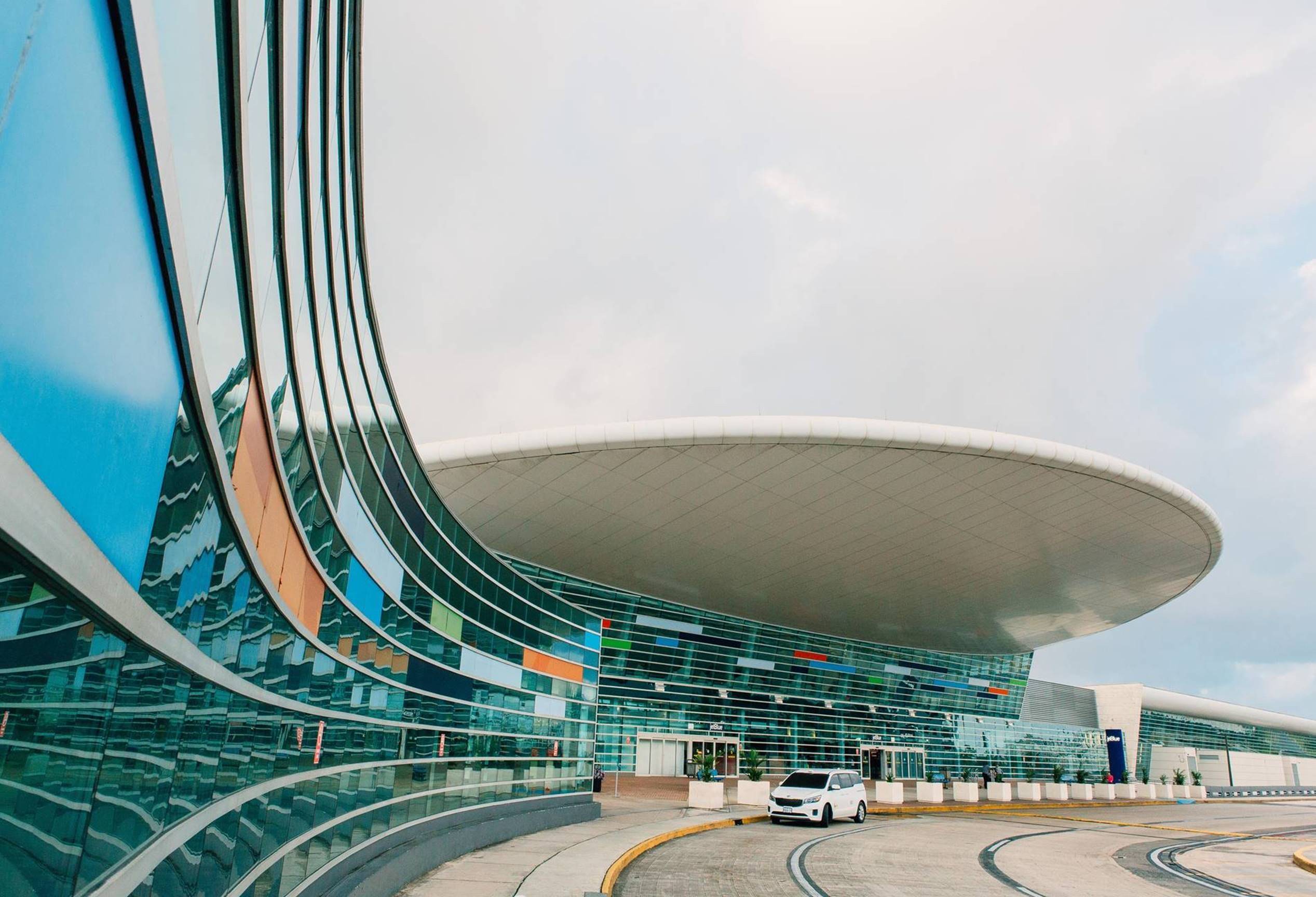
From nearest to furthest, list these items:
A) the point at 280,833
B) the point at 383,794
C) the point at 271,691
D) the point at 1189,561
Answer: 1. the point at 271,691
2. the point at 280,833
3. the point at 383,794
4. the point at 1189,561

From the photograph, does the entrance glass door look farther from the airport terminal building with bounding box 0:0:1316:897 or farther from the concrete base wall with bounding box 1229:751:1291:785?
the concrete base wall with bounding box 1229:751:1291:785

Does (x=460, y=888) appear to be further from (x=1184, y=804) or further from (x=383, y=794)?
(x=1184, y=804)

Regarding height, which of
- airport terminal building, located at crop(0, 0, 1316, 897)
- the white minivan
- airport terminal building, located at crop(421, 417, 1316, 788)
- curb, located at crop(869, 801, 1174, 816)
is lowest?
curb, located at crop(869, 801, 1174, 816)

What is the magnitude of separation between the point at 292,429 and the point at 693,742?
146ft

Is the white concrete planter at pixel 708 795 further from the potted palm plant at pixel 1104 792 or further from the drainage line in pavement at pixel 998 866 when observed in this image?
the potted palm plant at pixel 1104 792

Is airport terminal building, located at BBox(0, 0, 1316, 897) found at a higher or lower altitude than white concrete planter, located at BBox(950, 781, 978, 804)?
higher

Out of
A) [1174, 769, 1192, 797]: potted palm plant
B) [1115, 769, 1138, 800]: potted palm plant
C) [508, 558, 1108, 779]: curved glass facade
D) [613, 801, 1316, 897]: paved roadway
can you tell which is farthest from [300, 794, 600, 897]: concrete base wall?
[1174, 769, 1192, 797]: potted palm plant

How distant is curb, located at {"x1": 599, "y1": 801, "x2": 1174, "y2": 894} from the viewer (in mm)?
15031

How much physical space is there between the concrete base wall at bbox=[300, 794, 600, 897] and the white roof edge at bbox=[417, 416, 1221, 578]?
446 inches

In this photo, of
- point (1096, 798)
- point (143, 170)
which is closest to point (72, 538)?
point (143, 170)

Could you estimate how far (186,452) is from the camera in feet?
14.1

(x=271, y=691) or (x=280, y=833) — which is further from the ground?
(x=271, y=691)

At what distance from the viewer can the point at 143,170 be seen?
316cm

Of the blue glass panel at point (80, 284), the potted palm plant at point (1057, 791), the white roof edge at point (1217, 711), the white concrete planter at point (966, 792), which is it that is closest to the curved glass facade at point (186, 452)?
the blue glass panel at point (80, 284)
